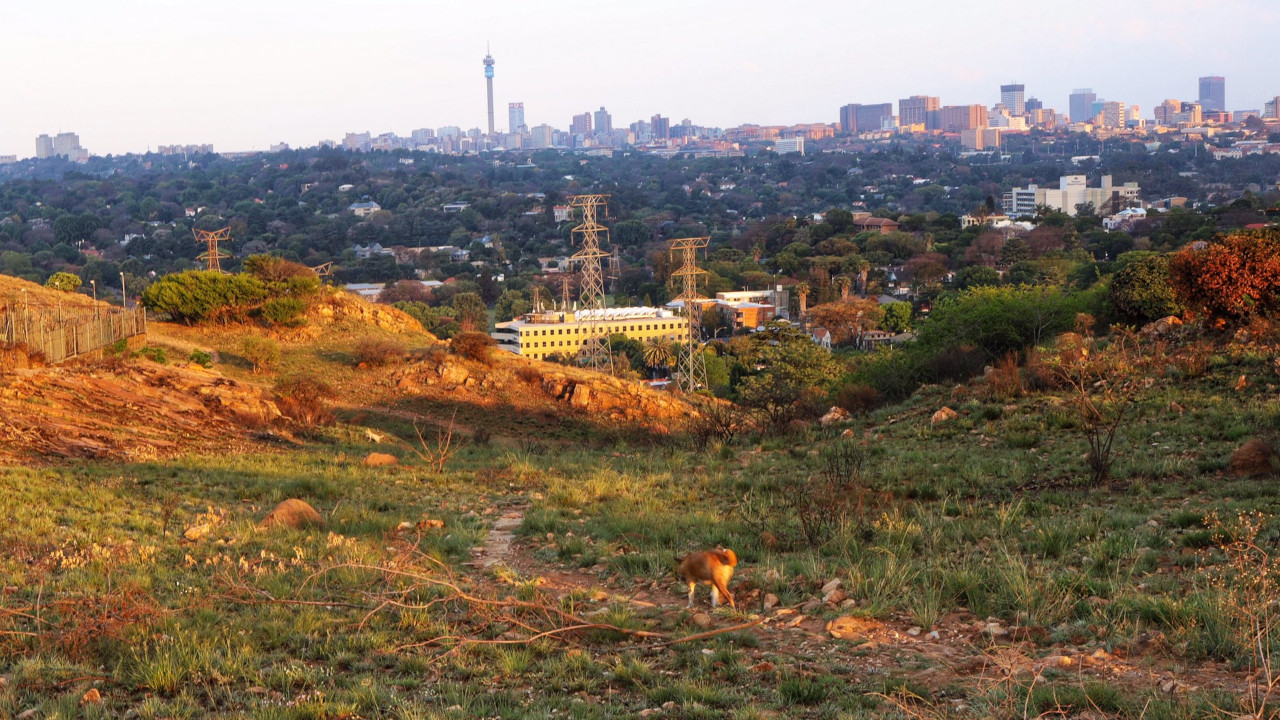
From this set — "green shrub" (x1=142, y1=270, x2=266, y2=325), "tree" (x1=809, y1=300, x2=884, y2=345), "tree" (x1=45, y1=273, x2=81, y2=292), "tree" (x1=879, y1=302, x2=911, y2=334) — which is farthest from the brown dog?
"tree" (x1=809, y1=300, x2=884, y2=345)

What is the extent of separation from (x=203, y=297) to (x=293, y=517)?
56.0 ft

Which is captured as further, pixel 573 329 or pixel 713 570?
pixel 573 329

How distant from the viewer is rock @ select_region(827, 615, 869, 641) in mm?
4566

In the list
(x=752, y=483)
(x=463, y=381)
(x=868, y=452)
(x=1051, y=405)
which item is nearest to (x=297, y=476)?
(x=752, y=483)

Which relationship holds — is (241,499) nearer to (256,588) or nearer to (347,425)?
(256,588)

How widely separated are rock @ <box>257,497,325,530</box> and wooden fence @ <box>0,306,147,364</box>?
8918 mm

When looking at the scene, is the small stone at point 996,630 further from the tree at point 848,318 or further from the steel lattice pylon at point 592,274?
the tree at point 848,318

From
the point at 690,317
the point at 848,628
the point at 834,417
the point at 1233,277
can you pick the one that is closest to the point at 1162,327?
the point at 1233,277

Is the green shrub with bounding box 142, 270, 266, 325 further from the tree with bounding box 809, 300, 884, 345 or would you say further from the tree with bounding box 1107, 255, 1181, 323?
the tree with bounding box 809, 300, 884, 345

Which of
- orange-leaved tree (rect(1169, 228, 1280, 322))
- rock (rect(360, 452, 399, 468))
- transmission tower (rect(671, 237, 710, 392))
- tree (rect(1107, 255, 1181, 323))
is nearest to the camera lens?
rock (rect(360, 452, 399, 468))

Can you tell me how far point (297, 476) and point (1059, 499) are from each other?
275 inches

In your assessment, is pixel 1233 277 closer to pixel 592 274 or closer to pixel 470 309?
pixel 592 274

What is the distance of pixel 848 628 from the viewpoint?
4.64 m

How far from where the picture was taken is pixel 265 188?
5561 inches
